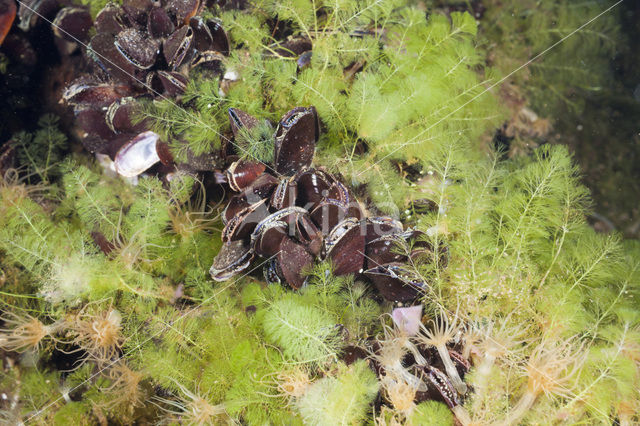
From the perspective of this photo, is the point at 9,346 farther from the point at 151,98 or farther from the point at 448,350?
the point at 448,350

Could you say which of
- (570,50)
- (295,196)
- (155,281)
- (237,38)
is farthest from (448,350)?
(570,50)

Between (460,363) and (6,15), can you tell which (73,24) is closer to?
(6,15)

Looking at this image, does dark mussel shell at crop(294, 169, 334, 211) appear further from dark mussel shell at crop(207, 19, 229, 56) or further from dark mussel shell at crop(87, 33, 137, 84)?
dark mussel shell at crop(87, 33, 137, 84)

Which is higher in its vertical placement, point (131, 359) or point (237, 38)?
point (237, 38)

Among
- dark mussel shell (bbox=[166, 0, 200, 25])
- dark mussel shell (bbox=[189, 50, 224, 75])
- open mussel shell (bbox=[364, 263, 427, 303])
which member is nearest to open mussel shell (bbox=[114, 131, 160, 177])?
dark mussel shell (bbox=[189, 50, 224, 75])

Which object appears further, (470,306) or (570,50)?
(570,50)

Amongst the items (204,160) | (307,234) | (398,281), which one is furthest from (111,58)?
(398,281)

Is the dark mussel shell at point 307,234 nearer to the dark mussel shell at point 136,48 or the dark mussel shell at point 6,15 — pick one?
the dark mussel shell at point 136,48
